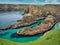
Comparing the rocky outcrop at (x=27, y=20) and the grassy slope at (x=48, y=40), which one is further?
the rocky outcrop at (x=27, y=20)

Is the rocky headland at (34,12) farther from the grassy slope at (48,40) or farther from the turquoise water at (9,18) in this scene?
the grassy slope at (48,40)

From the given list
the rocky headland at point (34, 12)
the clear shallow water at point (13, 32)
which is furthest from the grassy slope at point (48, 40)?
the rocky headland at point (34, 12)

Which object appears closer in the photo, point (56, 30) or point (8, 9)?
point (56, 30)

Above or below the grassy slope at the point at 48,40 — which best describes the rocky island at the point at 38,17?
above

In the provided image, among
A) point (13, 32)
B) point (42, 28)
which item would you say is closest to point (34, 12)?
point (42, 28)

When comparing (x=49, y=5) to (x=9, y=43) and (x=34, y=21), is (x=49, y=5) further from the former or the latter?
(x=9, y=43)

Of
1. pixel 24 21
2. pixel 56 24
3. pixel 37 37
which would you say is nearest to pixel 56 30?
pixel 56 24

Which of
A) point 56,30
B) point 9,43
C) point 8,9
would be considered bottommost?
point 9,43

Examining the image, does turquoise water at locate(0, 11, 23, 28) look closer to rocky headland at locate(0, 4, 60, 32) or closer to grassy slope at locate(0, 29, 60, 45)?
rocky headland at locate(0, 4, 60, 32)
